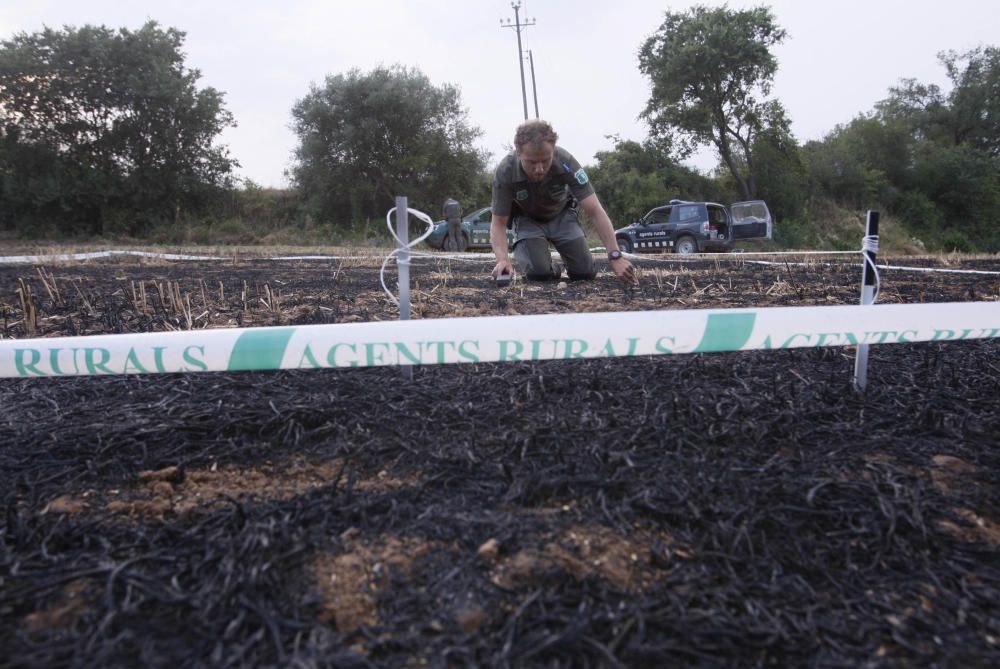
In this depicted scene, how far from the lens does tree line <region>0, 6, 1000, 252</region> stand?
2534 cm

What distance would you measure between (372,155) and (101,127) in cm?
1159

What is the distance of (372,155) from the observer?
2969cm

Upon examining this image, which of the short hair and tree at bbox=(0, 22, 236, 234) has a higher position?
tree at bbox=(0, 22, 236, 234)

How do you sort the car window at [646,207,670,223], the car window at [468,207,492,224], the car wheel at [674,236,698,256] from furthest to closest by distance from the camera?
the car window at [468,207,492,224]
the car window at [646,207,670,223]
the car wheel at [674,236,698,256]

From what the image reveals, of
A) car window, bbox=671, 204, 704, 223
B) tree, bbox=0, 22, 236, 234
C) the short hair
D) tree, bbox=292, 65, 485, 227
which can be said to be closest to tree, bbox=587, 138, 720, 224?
tree, bbox=292, 65, 485, 227

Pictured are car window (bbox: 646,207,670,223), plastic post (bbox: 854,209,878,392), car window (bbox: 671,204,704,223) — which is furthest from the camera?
car window (bbox: 646,207,670,223)

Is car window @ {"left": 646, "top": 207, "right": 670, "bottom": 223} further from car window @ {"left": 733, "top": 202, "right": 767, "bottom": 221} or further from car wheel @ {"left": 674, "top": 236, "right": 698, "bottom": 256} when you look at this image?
car window @ {"left": 733, "top": 202, "right": 767, "bottom": 221}

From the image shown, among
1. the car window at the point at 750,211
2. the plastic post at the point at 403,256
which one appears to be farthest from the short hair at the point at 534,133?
the car window at the point at 750,211

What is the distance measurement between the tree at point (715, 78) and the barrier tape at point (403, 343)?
31.5 m

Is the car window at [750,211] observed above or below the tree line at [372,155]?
below

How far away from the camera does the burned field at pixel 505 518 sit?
136 cm

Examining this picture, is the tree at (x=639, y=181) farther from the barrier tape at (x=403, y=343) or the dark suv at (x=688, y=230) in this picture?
the barrier tape at (x=403, y=343)

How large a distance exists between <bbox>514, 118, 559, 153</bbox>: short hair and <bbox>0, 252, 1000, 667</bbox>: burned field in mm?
1537

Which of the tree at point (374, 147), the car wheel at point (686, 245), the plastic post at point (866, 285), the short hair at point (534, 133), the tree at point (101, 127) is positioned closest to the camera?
the plastic post at point (866, 285)
